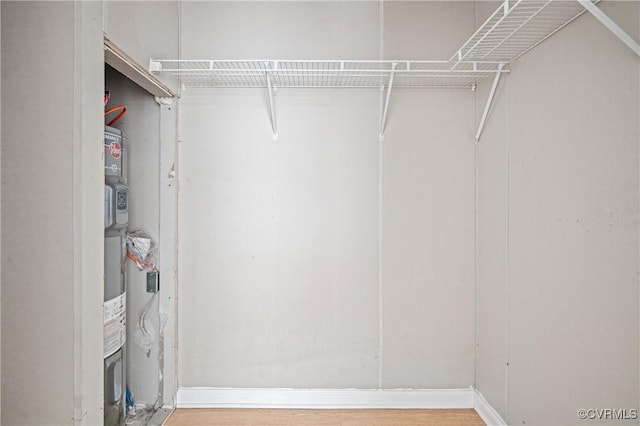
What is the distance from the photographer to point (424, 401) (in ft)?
7.78

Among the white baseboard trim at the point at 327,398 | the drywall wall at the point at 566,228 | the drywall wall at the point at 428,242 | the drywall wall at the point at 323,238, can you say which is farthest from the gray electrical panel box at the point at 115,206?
the drywall wall at the point at 566,228

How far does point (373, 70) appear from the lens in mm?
2098

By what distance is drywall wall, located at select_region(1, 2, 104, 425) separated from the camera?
1402 mm

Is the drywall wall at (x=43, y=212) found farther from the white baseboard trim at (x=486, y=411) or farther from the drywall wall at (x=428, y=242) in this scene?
the white baseboard trim at (x=486, y=411)

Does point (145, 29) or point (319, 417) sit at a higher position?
point (145, 29)

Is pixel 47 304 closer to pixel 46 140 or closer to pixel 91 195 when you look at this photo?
pixel 91 195

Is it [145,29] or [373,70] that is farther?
[373,70]

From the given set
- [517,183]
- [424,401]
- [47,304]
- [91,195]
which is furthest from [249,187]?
[424,401]

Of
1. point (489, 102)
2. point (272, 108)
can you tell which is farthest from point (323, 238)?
point (489, 102)

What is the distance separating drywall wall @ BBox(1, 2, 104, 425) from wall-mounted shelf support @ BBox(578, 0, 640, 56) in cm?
163

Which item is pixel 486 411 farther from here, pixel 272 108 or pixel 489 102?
pixel 272 108

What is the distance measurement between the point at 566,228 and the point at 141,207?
2058mm

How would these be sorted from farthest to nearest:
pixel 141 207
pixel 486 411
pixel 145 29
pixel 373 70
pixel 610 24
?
1. pixel 141 207
2. pixel 486 411
3. pixel 373 70
4. pixel 145 29
5. pixel 610 24

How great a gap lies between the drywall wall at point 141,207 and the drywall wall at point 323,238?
0.49 feet
